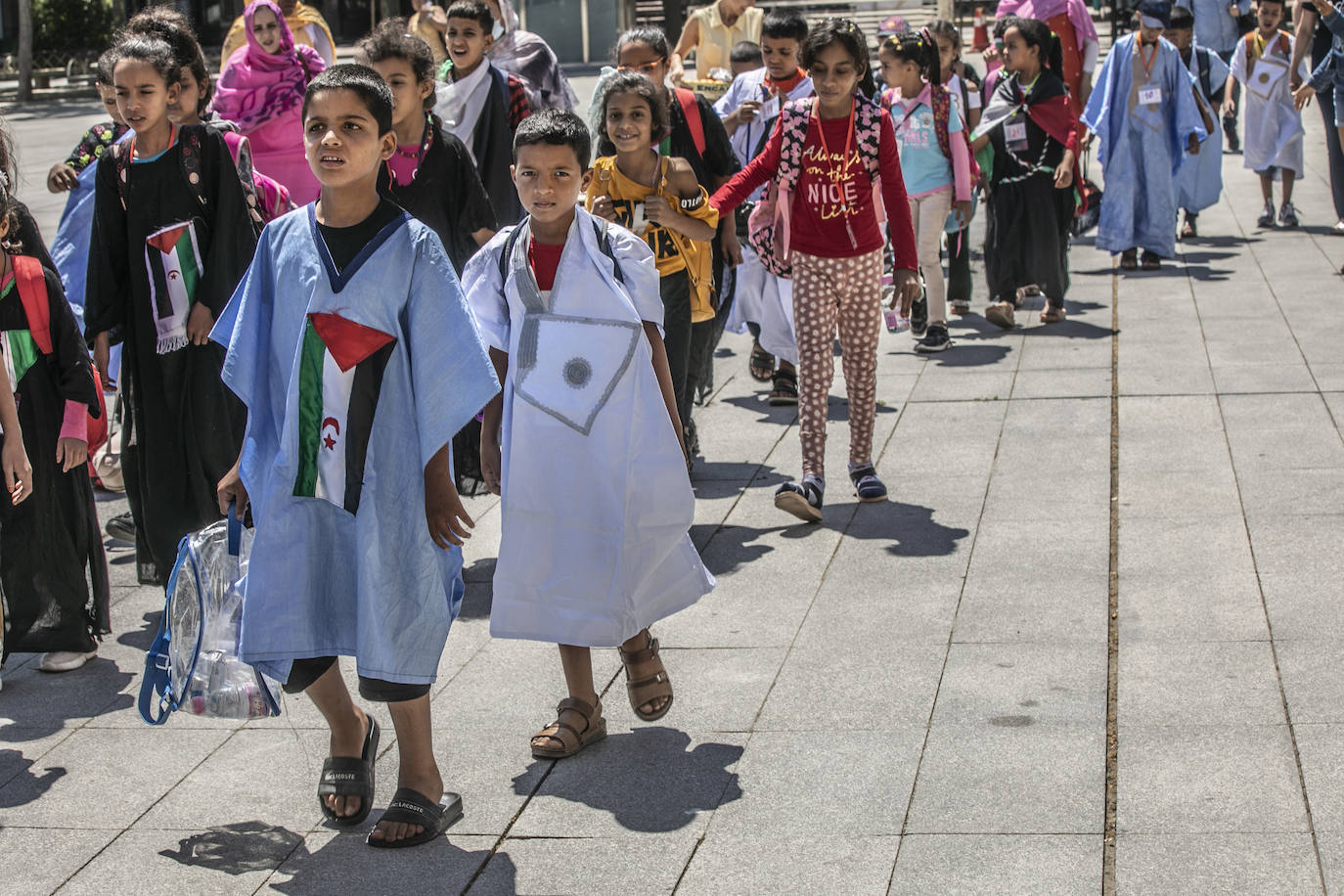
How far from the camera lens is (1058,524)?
20.3ft

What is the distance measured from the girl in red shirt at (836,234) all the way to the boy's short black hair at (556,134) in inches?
72.5

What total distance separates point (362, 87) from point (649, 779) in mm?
1803

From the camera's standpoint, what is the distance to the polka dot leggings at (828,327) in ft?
21.6

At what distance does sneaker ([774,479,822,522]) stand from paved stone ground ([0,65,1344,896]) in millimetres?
71

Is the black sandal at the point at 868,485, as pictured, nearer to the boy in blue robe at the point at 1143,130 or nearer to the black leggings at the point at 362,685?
the black leggings at the point at 362,685

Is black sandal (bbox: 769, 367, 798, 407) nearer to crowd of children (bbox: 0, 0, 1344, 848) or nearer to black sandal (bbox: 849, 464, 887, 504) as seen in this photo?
crowd of children (bbox: 0, 0, 1344, 848)

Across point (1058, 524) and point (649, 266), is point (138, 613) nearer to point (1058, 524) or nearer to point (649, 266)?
point (649, 266)

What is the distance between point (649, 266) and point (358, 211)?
0.91 m

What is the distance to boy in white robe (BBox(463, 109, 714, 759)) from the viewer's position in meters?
4.35

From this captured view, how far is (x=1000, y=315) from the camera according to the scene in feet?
32.5

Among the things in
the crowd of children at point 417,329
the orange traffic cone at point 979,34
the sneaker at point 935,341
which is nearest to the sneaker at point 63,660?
the crowd of children at point 417,329

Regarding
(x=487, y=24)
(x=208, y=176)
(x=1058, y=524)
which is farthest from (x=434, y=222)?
(x=1058, y=524)

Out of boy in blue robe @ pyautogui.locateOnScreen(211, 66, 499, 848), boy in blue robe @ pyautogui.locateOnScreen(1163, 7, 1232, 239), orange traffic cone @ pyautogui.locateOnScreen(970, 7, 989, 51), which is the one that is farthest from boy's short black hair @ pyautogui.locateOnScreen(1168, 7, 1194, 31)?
orange traffic cone @ pyautogui.locateOnScreen(970, 7, 989, 51)

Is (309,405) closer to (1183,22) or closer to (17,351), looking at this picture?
(17,351)
